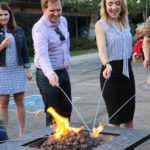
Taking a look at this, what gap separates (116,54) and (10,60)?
5.07 feet

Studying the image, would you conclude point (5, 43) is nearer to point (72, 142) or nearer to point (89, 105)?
point (72, 142)

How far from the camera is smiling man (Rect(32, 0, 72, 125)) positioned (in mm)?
3305

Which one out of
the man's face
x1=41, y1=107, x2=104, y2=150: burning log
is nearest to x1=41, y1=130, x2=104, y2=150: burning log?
x1=41, y1=107, x2=104, y2=150: burning log

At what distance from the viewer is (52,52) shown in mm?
3535

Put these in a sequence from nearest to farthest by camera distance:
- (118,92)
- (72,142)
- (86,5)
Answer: (72,142) → (118,92) → (86,5)

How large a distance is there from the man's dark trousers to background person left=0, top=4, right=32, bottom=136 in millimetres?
862

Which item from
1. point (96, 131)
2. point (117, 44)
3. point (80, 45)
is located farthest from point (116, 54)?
point (80, 45)

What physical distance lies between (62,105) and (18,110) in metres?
1.13

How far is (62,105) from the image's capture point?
3.68m

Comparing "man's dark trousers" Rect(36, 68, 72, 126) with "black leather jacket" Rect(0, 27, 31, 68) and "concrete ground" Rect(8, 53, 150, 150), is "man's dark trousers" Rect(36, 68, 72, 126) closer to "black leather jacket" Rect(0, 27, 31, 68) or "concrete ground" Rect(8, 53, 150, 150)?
"concrete ground" Rect(8, 53, 150, 150)

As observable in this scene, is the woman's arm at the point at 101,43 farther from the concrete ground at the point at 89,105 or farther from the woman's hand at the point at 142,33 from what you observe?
the concrete ground at the point at 89,105

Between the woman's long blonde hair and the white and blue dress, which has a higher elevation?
the woman's long blonde hair

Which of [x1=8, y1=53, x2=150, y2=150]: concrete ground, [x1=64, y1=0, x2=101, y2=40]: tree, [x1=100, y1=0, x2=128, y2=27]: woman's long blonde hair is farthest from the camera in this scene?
[x1=64, y1=0, x2=101, y2=40]: tree

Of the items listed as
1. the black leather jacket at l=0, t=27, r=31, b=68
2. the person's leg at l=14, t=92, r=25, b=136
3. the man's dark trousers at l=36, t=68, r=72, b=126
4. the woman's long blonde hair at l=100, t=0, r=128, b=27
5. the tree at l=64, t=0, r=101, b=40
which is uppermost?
the tree at l=64, t=0, r=101, b=40
